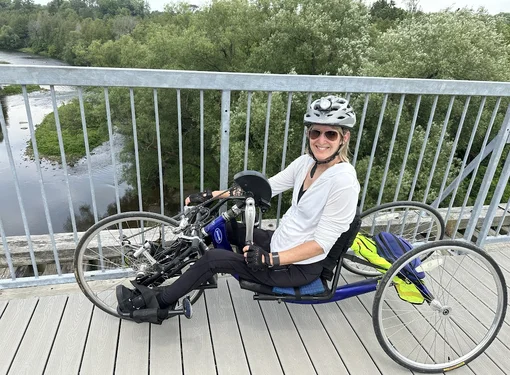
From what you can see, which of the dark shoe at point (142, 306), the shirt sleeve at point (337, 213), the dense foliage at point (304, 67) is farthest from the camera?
the dense foliage at point (304, 67)

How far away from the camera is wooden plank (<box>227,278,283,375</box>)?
75.9 inches

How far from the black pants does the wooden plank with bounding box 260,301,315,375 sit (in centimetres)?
40

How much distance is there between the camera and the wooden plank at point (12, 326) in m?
1.90

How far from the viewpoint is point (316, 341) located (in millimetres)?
2100

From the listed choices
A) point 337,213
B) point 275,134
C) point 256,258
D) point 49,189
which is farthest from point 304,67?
point 256,258

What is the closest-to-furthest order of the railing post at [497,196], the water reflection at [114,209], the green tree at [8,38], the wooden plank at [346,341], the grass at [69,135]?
the wooden plank at [346,341], the railing post at [497,196], the water reflection at [114,209], the grass at [69,135], the green tree at [8,38]

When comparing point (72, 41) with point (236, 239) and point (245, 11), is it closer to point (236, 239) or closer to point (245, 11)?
point (245, 11)

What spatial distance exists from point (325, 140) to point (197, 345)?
130cm

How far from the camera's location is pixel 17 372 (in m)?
1.83

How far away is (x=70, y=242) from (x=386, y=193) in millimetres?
9236

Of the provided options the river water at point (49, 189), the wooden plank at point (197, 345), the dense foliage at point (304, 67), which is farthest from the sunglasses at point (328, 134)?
the river water at point (49, 189)

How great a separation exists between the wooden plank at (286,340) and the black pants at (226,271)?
0.40m

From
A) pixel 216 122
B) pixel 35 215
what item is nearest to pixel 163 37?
pixel 216 122

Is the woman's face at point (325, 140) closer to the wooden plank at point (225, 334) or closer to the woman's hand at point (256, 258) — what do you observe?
the woman's hand at point (256, 258)
